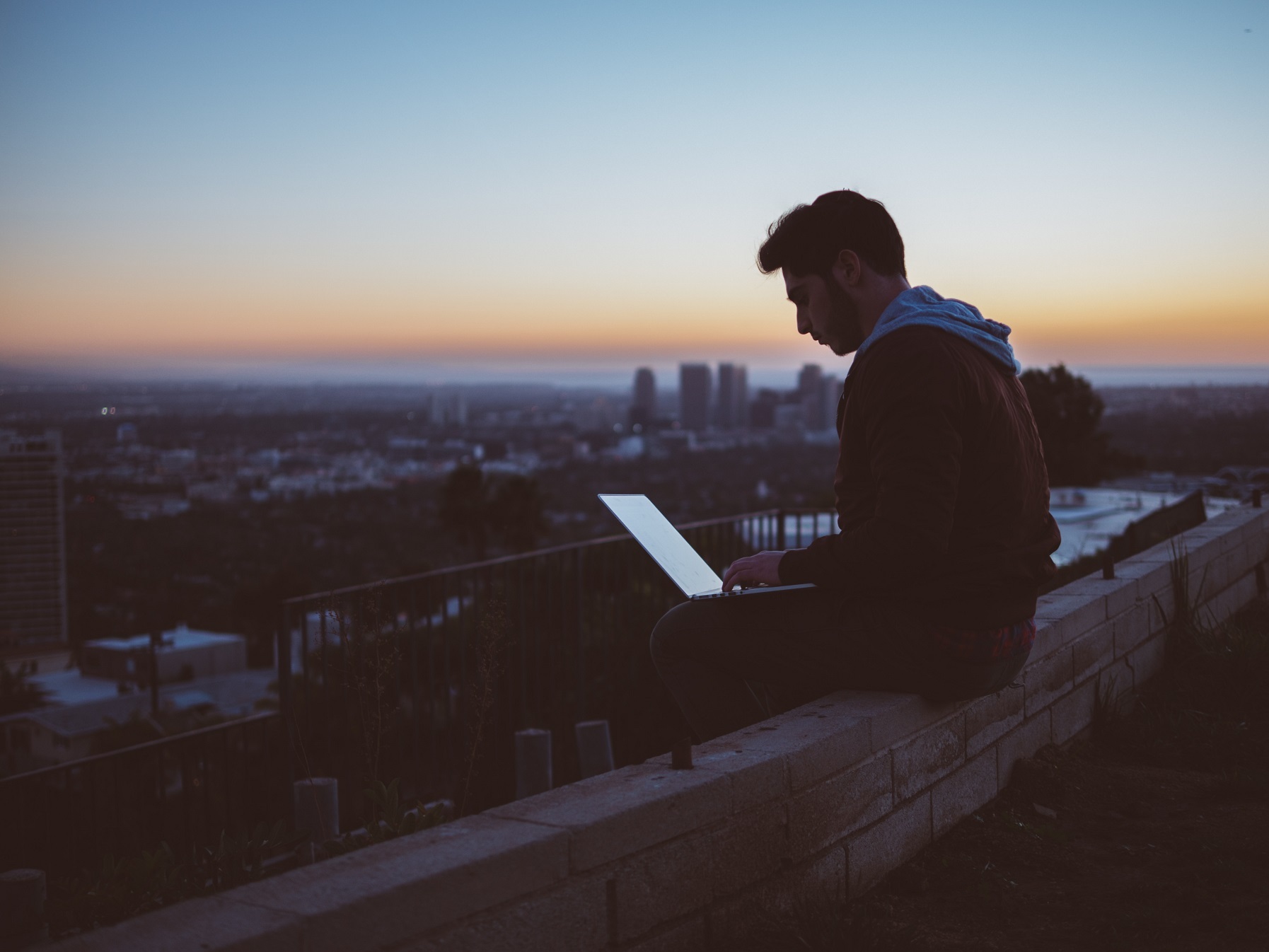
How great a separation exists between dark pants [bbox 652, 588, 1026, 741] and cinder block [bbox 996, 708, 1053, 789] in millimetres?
653

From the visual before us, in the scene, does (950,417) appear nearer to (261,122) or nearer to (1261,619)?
(1261,619)

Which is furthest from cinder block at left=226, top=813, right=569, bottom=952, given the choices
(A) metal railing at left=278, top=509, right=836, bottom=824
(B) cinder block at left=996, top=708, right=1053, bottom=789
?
(A) metal railing at left=278, top=509, right=836, bottom=824

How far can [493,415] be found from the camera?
97.0 metres

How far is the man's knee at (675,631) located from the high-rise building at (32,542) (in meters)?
55.3

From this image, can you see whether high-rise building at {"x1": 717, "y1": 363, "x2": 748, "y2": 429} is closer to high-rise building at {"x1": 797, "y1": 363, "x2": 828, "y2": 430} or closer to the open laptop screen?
high-rise building at {"x1": 797, "y1": 363, "x2": 828, "y2": 430}

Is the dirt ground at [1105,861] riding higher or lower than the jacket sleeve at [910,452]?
lower

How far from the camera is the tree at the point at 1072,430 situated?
80.8ft

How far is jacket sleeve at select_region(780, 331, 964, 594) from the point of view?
262 centimetres

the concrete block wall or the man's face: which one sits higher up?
the man's face

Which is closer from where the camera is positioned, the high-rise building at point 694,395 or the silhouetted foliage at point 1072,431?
the silhouetted foliage at point 1072,431

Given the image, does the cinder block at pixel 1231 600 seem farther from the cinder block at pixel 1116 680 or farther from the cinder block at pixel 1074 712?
the cinder block at pixel 1074 712

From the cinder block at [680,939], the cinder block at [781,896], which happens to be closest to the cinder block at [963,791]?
the cinder block at [781,896]

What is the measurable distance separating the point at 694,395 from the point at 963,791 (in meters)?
108

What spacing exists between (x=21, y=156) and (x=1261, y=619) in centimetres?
4862
